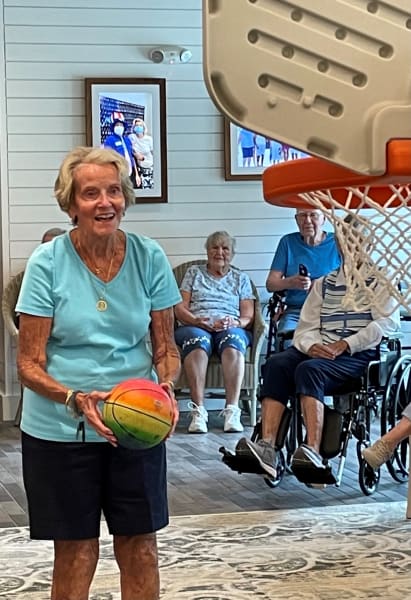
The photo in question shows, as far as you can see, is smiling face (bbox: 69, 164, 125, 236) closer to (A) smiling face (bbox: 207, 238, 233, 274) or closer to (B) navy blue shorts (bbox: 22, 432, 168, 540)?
(B) navy blue shorts (bbox: 22, 432, 168, 540)

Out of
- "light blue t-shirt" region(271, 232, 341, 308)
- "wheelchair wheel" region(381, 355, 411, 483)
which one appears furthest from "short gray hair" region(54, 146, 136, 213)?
"light blue t-shirt" region(271, 232, 341, 308)

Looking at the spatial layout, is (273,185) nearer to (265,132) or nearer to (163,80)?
(265,132)

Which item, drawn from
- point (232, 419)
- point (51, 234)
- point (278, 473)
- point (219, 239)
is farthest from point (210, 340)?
point (278, 473)

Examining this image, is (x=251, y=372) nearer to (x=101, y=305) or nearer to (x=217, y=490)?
(x=217, y=490)

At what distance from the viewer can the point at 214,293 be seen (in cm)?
669

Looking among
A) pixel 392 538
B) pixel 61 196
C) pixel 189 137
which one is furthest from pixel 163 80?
pixel 61 196

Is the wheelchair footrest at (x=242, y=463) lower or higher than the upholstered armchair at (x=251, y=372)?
lower

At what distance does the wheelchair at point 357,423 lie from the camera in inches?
185

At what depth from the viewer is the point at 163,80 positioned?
6.90 metres

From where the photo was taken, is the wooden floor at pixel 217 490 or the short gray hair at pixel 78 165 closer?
the short gray hair at pixel 78 165

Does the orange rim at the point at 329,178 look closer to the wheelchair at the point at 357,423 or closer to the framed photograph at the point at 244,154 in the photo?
the wheelchair at the point at 357,423

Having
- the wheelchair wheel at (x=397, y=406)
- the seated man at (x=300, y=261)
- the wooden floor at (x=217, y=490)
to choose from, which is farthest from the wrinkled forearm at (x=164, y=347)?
the seated man at (x=300, y=261)

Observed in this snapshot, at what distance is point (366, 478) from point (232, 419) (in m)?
1.70

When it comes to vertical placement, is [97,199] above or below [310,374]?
above
